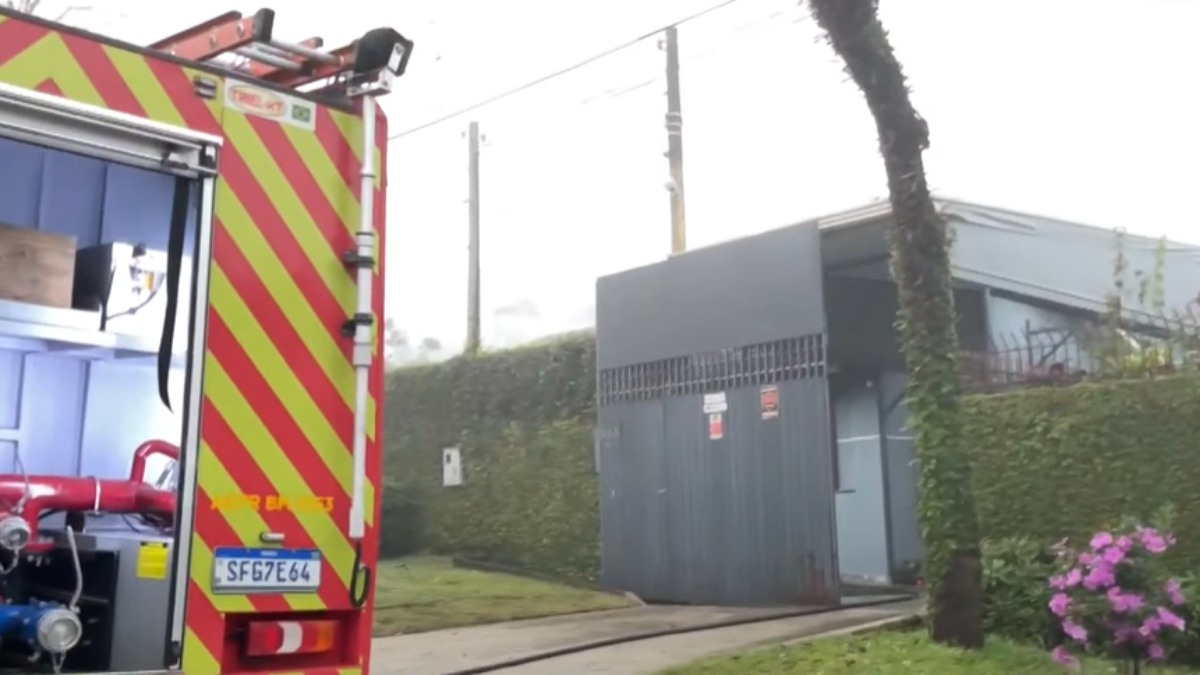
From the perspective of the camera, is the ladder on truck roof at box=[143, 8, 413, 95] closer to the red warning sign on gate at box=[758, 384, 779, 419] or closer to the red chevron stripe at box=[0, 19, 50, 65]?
the red chevron stripe at box=[0, 19, 50, 65]

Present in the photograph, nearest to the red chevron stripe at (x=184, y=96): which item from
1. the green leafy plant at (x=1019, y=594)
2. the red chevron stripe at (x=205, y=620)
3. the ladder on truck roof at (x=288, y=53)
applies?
the ladder on truck roof at (x=288, y=53)

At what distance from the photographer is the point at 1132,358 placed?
468 inches

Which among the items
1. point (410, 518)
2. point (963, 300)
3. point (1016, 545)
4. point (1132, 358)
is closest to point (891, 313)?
point (963, 300)

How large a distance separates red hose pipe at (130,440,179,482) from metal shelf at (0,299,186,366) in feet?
0.87

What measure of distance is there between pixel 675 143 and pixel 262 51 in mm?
19286

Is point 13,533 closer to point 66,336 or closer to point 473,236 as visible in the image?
point 66,336

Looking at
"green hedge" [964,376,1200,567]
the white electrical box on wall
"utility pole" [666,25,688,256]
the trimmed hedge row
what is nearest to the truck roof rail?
the trimmed hedge row

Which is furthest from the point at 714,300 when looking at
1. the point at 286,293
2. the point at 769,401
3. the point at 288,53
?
the point at 286,293

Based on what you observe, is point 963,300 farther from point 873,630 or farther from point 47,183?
point 47,183

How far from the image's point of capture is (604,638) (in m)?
11.0

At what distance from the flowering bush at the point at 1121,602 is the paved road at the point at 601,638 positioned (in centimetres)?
243

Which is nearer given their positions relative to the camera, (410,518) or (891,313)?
(891,313)

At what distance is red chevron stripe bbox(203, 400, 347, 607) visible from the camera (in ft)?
12.3

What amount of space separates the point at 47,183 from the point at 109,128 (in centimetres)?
67
